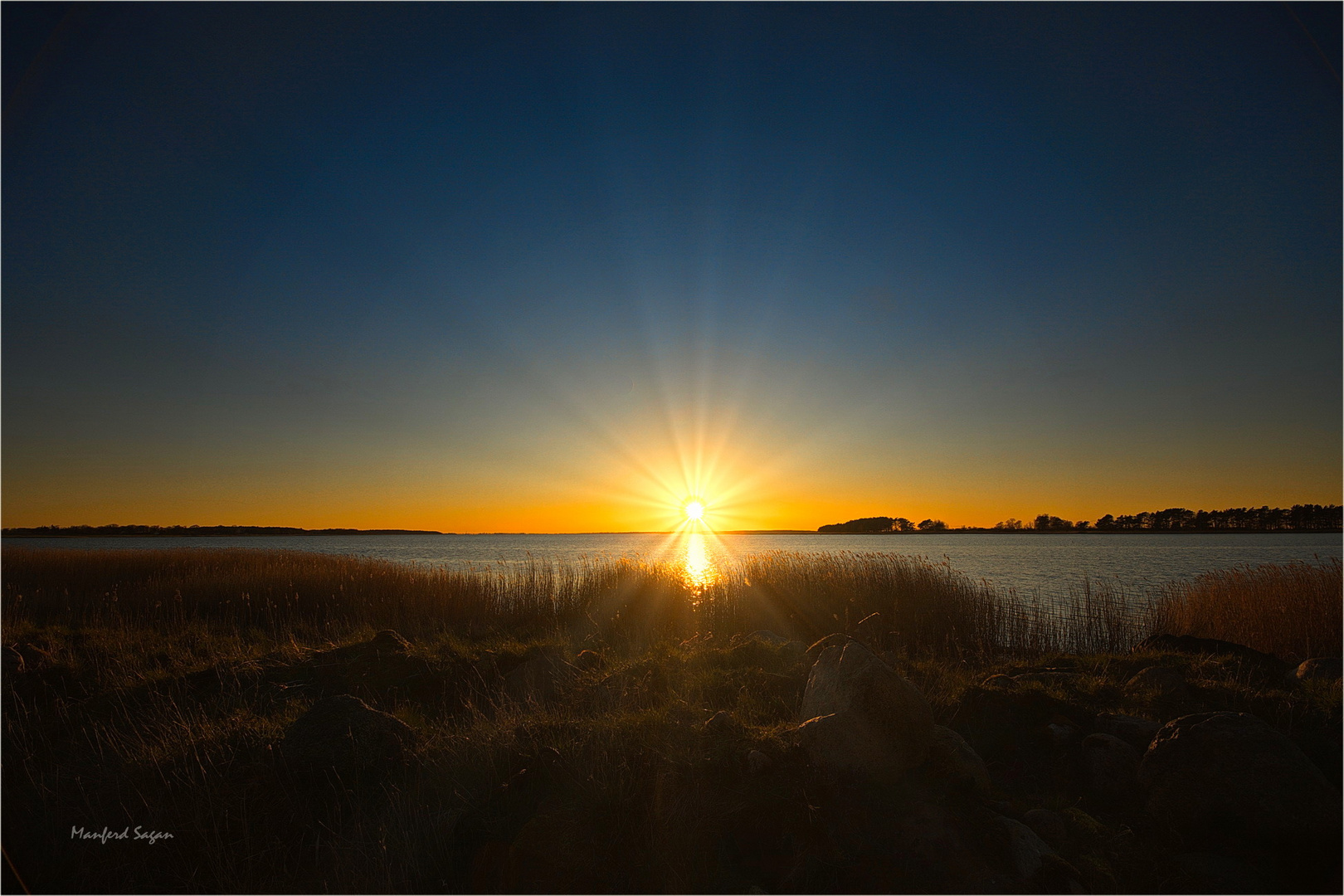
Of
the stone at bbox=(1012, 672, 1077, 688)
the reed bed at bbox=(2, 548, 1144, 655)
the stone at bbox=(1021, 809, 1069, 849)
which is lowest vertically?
the reed bed at bbox=(2, 548, 1144, 655)

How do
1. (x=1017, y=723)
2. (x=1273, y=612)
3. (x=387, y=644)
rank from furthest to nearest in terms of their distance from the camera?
1. (x=1273, y=612)
2. (x=387, y=644)
3. (x=1017, y=723)

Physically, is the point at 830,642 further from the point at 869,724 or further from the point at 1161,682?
the point at 1161,682

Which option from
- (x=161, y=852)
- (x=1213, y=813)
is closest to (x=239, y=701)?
(x=161, y=852)

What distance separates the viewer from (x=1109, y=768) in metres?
5.21

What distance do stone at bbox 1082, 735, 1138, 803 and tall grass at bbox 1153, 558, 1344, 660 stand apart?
7759mm

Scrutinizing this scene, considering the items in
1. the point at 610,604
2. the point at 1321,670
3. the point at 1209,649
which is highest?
the point at 1321,670

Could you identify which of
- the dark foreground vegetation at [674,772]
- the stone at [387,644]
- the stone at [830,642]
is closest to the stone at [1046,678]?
the dark foreground vegetation at [674,772]

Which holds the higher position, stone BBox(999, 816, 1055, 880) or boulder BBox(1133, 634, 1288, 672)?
boulder BBox(1133, 634, 1288, 672)

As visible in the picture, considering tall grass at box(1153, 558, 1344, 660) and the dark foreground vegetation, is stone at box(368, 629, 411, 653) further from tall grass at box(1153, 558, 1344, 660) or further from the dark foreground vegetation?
tall grass at box(1153, 558, 1344, 660)

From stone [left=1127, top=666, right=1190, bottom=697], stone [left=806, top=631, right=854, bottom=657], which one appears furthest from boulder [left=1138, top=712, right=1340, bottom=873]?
stone [left=806, top=631, right=854, bottom=657]

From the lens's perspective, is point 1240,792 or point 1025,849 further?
point 1240,792

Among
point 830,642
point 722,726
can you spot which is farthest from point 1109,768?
point 722,726

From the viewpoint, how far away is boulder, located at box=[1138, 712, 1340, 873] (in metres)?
4.30

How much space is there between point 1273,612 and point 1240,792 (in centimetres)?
1058
